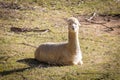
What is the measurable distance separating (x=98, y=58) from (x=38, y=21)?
16.4ft

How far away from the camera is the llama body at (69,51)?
8406mm

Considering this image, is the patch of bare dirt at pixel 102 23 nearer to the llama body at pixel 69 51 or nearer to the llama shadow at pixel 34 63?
the llama shadow at pixel 34 63

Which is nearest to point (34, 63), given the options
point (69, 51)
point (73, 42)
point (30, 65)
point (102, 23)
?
point (30, 65)

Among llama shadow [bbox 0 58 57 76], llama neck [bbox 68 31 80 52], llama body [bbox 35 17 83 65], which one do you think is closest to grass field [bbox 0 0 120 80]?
llama shadow [bbox 0 58 57 76]

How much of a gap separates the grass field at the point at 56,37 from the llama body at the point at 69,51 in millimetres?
177

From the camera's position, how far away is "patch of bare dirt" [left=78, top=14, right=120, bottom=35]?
1279cm

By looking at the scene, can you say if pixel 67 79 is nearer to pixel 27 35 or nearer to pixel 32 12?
pixel 27 35

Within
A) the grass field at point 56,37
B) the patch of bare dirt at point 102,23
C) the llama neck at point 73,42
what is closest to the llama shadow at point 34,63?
the grass field at point 56,37

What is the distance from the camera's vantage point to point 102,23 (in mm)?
13766

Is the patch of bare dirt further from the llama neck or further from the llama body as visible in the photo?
the llama neck

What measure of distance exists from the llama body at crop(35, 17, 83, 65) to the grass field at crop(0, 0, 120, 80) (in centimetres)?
18

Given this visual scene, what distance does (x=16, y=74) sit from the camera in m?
8.29

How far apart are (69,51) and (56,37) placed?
3142 millimetres

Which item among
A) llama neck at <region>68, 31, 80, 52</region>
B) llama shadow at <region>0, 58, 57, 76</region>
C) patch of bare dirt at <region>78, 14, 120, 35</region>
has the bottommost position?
llama shadow at <region>0, 58, 57, 76</region>
